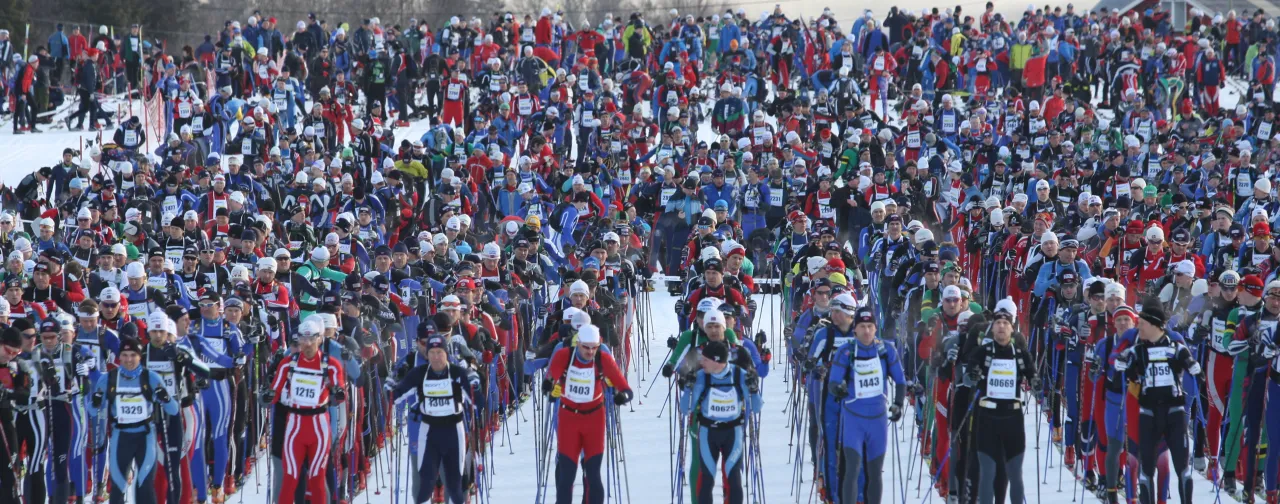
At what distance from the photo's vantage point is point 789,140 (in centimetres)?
2100

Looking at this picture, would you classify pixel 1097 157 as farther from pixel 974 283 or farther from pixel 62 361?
pixel 62 361

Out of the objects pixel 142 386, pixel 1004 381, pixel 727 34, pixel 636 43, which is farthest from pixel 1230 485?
pixel 636 43

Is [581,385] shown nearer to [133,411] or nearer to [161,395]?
[161,395]

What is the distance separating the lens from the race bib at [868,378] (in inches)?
391

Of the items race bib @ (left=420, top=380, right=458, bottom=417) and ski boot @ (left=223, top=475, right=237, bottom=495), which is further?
ski boot @ (left=223, top=475, right=237, bottom=495)

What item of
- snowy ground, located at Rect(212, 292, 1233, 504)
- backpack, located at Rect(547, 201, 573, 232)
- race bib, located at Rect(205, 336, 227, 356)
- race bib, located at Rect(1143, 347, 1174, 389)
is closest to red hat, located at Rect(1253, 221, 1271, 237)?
snowy ground, located at Rect(212, 292, 1233, 504)

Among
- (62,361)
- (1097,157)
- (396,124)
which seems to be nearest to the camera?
(62,361)

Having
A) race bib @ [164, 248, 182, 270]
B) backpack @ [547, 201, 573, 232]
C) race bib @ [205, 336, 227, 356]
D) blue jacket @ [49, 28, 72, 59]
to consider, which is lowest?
race bib @ [205, 336, 227, 356]

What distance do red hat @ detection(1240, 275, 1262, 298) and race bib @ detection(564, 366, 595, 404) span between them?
4502 mm

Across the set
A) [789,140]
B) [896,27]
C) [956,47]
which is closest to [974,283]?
[789,140]

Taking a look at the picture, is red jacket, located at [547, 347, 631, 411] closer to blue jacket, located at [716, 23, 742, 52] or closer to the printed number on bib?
the printed number on bib

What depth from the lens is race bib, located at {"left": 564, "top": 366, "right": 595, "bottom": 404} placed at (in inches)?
396

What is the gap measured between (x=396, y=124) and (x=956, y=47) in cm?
1012

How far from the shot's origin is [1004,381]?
9.83 m
